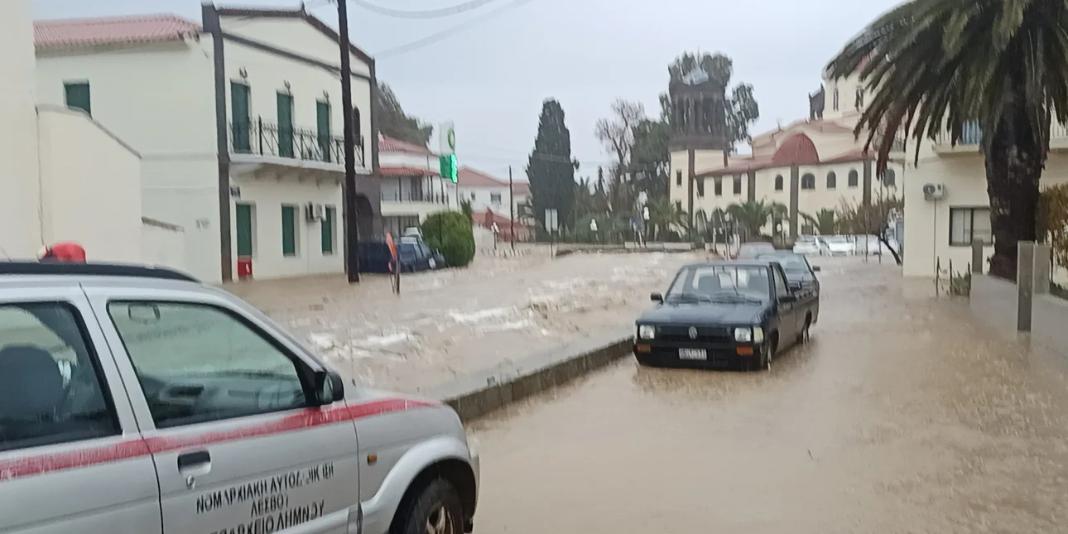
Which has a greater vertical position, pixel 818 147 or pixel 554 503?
pixel 818 147

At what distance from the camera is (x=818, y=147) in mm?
82125

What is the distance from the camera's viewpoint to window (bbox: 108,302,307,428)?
3621 mm

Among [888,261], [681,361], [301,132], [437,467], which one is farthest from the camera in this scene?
[888,261]

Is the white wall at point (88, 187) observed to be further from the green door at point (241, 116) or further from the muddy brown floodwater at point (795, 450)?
the muddy brown floodwater at point (795, 450)

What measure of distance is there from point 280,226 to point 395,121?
62.6 m

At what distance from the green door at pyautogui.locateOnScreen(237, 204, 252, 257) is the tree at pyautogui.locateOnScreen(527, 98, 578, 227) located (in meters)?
58.7

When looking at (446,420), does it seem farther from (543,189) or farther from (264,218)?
Answer: (543,189)

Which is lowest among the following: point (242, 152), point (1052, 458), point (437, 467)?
point (1052, 458)

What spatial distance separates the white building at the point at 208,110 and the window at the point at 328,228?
2410mm

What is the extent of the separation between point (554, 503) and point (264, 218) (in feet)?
89.6

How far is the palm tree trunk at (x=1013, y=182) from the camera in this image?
20.1 meters

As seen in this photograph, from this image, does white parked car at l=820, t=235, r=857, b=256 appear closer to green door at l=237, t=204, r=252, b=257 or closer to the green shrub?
the green shrub

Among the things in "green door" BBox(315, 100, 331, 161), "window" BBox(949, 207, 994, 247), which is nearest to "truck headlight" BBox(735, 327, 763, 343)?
"window" BBox(949, 207, 994, 247)

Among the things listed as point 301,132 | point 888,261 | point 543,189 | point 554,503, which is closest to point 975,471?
point 554,503
